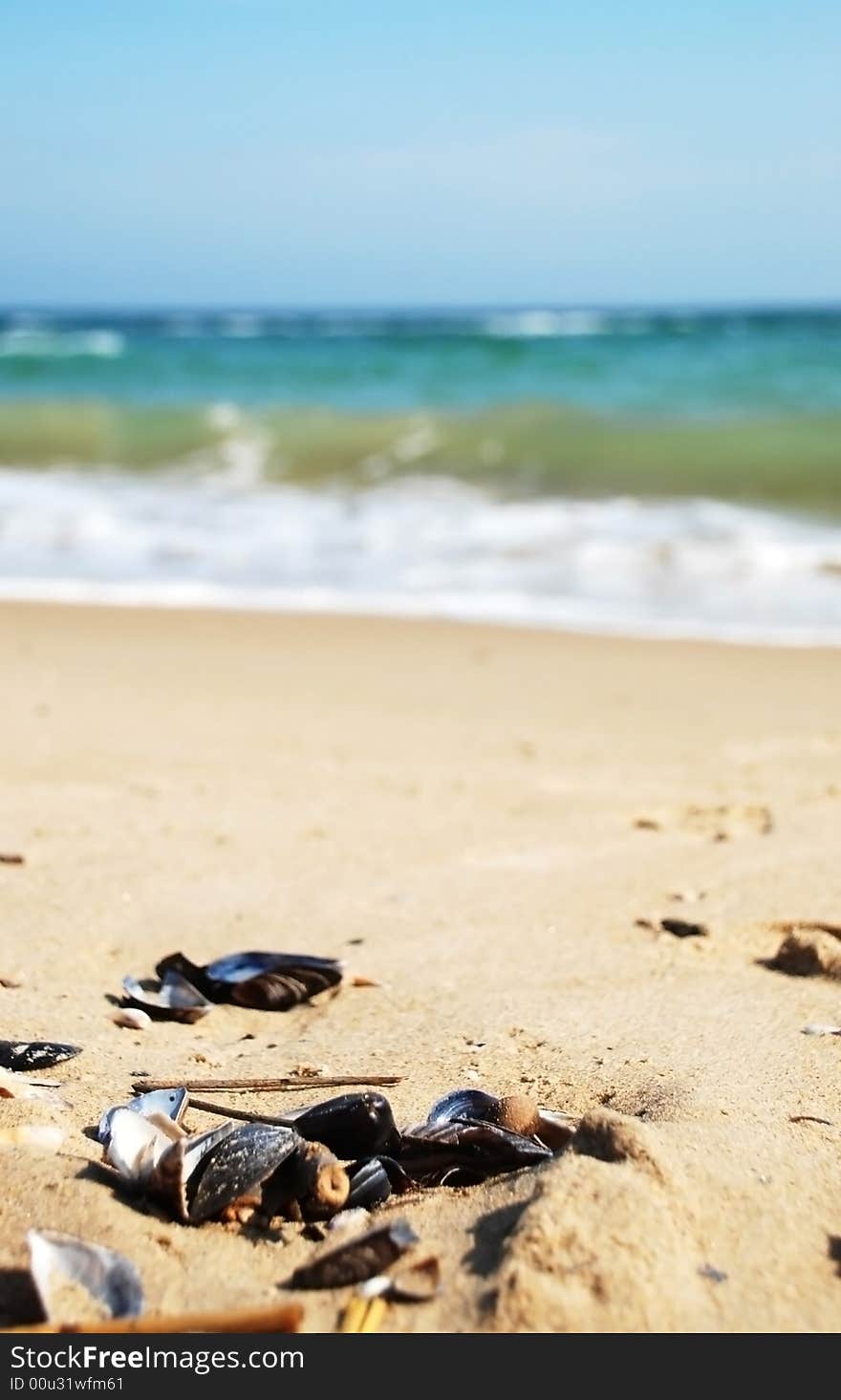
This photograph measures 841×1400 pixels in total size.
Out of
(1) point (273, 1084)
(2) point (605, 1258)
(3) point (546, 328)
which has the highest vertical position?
(3) point (546, 328)

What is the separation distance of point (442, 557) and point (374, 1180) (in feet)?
23.6

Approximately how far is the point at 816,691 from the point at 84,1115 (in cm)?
399

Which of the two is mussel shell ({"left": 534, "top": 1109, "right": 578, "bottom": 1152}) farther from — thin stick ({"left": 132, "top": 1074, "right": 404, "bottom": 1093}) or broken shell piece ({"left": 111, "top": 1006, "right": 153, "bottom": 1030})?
broken shell piece ({"left": 111, "top": 1006, "right": 153, "bottom": 1030})

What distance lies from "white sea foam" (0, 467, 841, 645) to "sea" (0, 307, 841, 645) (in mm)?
32

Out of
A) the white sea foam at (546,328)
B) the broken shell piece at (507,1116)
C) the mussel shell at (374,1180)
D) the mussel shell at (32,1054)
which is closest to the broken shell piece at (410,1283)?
the mussel shell at (374,1180)

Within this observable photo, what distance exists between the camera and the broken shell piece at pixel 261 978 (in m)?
2.49

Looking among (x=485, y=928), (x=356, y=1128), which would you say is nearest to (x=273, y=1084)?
(x=356, y=1128)

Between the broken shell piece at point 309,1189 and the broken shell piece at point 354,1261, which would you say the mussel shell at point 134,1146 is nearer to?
the broken shell piece at point 309,1189

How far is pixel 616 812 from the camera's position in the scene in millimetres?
3797

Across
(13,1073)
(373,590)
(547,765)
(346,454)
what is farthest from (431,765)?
(346,454)

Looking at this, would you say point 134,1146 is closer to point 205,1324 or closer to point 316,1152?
point 316,1152

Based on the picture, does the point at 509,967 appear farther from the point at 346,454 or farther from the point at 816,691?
the point at 346,454

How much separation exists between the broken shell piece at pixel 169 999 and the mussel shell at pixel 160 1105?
45 centimetres

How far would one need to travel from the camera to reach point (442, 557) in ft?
28.9
